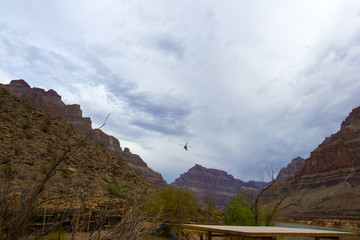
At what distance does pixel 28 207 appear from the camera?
2506 millimetres

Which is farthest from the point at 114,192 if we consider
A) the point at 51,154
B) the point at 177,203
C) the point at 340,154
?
the point at 340,154

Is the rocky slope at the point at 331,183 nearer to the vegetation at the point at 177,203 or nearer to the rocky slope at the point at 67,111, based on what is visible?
the vegetation at the point at 177,203

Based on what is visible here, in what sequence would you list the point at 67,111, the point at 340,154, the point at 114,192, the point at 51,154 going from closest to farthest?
the point at 114,192 < the point at 51,154 < the point at 67,111 < the point at 340,154

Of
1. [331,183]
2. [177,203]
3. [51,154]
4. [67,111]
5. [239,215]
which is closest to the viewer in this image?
[239,215]

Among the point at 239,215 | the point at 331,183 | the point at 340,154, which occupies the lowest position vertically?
the point at 239,215

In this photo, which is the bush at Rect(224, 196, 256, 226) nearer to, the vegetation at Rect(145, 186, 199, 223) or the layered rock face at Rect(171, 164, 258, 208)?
the vegetation at Rect(145, 186, 199, 223)

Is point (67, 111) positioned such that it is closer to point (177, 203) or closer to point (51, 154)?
point (51, 154)

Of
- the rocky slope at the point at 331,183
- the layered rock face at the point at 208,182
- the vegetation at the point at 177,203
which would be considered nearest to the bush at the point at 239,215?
the vegetation at the point at 177,203

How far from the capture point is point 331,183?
7725 cm

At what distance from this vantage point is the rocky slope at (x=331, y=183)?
57.8 m

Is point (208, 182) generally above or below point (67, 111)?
below

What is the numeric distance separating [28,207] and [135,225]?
108cm

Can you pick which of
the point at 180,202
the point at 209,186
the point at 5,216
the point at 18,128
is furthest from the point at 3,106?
the point at 209,186

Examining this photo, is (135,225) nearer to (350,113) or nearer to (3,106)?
(3,106)
